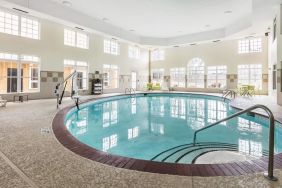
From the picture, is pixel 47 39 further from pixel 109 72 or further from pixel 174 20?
pixel 174 20

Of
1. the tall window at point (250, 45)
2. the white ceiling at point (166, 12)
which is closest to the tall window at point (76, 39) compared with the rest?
the white ceiling at point (166, 12)

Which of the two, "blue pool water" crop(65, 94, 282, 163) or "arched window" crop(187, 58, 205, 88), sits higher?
"arched window" crop(187, 58, 205, 88)

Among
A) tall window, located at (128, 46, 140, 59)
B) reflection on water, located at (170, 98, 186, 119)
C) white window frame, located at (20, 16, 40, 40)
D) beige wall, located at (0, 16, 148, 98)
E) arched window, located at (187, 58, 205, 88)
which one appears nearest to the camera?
reflection on water, located at (170, 98, 186, 119)

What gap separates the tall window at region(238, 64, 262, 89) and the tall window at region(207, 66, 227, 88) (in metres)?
0.99

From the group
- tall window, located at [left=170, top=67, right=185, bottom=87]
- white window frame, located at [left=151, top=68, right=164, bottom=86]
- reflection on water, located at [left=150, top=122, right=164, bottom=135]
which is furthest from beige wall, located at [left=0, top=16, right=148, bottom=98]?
reflection on water, located at [left=150, top=122, right=164, bottom=135]

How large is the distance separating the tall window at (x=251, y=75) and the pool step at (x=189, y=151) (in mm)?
9807

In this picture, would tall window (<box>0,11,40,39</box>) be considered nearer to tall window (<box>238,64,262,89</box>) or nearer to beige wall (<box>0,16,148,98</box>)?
beige wall (<box>0,16,148,98</box>)

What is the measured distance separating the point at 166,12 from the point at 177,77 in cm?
688

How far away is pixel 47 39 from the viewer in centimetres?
851

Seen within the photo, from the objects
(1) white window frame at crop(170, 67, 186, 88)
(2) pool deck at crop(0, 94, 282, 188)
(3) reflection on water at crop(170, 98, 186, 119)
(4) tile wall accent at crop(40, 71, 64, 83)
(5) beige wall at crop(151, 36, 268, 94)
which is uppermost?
(5) beige wall at crop(151, 36, 268, 94)

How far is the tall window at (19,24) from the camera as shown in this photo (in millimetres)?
7113

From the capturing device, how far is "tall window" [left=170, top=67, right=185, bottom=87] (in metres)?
14.4

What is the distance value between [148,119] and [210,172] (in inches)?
155

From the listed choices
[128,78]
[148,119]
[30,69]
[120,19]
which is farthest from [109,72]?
[148,119]
